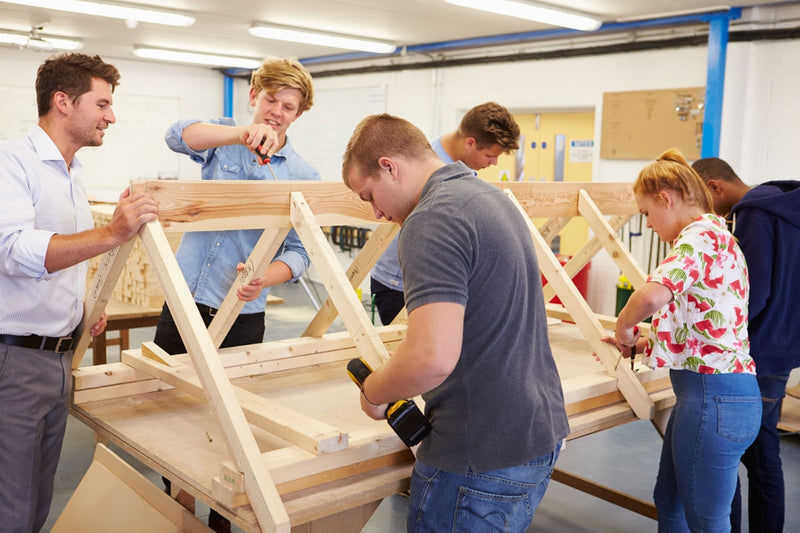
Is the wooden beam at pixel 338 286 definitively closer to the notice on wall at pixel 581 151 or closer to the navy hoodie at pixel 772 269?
the navy hoodie at pixel 772 269

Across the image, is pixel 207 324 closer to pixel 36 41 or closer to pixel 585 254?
pixel 585 254

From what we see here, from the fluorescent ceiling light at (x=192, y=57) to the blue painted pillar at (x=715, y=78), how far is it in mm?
5987

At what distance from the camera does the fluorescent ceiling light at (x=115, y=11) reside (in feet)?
20.2

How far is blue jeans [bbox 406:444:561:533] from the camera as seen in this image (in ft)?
4.92

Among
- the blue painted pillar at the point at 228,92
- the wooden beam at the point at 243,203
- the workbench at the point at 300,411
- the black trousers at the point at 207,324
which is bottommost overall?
the workbench at the point at 300,411

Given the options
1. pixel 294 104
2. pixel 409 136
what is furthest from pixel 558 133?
pixel 409 136

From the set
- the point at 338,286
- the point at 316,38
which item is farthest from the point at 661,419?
the point at 316,38

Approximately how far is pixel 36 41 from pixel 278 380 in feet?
24.3

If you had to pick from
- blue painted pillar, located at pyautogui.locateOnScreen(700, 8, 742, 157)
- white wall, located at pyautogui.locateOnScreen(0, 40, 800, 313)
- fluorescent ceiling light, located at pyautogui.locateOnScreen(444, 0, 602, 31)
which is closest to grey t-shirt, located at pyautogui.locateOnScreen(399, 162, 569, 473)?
fluorescent ceiling light, located at pyautogui.locateOnScreen(444, 0, 602, 31)

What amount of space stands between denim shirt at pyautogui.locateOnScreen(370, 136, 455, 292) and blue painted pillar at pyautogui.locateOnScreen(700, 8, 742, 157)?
11.7 ft

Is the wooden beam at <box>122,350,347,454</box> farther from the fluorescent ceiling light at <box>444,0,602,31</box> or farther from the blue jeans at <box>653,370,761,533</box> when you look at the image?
the fluorescent ceiling light at <box>444,0,602,31</box>

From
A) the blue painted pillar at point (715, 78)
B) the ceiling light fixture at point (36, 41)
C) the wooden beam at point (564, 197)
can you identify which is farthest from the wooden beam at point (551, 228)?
the ceiling light fixture at point (36, 41)

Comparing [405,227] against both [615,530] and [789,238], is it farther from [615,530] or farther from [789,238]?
[615,530]

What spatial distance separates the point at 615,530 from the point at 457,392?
226 cm
